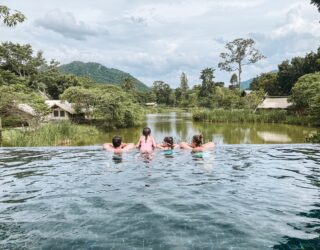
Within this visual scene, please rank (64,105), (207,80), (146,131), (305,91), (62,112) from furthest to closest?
1. (207,80)
2. (62,112)
3. (64,105)
4. (305,91)
5. (146,131)

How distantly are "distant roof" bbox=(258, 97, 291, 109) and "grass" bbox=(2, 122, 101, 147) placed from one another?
31.0 metres

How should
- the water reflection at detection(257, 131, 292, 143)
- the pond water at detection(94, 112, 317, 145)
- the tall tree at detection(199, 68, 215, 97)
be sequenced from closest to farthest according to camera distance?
the water reflection at detection(257, 131, 292, 143) → the pond water at detection(94, 112, 317, 145) → the tall tree at detection(199, 68, 215, 97)

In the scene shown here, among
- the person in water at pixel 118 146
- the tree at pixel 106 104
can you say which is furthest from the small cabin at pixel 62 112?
the person in water at pixel 118 146

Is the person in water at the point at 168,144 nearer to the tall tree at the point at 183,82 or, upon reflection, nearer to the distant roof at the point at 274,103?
the distant roof at the point at 274,103

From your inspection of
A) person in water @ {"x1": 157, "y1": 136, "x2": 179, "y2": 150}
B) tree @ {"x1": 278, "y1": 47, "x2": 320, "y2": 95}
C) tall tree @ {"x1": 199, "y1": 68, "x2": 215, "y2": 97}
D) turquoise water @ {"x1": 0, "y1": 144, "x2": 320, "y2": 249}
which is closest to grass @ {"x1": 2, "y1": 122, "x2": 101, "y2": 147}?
turquoise water @ {"x1": 0, "y1": 144, "x2": 320, "y2": 249}

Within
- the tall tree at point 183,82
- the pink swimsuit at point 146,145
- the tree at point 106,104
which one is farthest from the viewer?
the tall tree at point 183,82

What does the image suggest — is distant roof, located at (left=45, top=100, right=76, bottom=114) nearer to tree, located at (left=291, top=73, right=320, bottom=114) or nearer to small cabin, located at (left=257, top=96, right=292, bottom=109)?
small cabin, located at (left=257, top=96, right=292, bottom=109)

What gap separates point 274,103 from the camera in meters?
55.9

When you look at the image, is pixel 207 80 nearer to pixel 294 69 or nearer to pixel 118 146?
pixel 294 69

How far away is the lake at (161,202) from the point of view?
5152 mm

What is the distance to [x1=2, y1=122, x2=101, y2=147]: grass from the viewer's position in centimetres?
2227

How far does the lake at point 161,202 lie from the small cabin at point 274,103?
4507 centimetres

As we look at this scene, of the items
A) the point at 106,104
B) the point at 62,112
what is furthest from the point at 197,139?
the point at 62,112

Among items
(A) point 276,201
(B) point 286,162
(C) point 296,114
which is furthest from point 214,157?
(C) point 296,114
